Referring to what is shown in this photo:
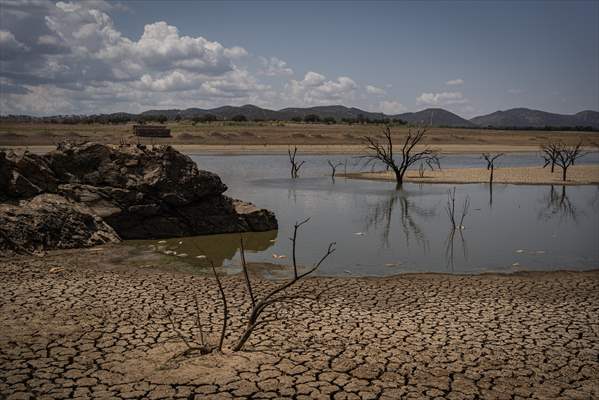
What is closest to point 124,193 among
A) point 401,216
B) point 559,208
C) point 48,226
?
point 48,226

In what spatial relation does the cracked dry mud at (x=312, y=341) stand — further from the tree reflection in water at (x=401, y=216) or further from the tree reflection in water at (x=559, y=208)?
the tree reflection in water at (x=559, y=208)

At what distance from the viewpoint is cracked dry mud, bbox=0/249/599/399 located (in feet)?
18.5

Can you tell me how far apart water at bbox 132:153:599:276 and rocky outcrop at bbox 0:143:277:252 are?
88 centimetres

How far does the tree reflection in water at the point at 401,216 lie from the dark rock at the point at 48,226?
782 cm

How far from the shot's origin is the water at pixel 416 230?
12258 mm

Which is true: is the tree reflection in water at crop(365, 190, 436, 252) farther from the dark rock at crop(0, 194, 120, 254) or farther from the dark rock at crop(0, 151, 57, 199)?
the dark rock at crop(0, 151, 57, 199)

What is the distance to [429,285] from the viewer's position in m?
9.84

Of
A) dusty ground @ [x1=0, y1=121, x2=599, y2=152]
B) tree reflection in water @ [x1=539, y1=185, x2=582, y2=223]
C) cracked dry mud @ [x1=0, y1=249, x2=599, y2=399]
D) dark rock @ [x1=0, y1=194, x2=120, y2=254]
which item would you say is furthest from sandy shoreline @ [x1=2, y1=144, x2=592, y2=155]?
cracked dry mud @ [x1=0, y1=249, x2=599, y2=399]

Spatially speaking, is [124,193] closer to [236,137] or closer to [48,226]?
[48,226]

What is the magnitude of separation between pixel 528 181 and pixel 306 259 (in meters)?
23.9

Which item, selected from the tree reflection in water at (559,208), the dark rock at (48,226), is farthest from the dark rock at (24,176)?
the tree reflection in water at (559,208)

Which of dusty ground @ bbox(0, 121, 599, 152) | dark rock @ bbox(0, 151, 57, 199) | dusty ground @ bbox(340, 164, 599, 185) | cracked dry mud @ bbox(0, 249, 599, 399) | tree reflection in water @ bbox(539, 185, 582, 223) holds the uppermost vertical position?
dusty ground @ bbox(0, 121, 599, 152)

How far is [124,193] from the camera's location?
49.2 feet

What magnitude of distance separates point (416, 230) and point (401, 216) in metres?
2.85
